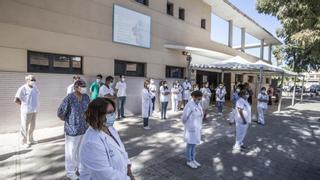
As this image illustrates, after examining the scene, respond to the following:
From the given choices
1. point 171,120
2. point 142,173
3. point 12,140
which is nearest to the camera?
point 142,173

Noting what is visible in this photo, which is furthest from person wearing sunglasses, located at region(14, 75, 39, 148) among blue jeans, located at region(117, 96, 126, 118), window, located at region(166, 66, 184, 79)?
window, located at region(166, 66, 184, 79)

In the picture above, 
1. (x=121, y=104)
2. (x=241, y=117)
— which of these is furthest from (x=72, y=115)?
(x=121, y=104)

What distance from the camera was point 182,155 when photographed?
691cm

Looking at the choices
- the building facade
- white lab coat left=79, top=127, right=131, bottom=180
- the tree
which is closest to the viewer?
white lab coat left=79, top=127, right=131, bottom=180

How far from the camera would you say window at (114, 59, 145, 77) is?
40.7 feet

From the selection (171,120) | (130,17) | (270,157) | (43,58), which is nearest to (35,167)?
(43,58)

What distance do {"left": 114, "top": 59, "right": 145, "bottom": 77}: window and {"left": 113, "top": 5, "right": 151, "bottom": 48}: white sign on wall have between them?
35.7 inches

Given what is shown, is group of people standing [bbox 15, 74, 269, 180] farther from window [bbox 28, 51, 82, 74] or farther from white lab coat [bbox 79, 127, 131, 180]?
window [bbox 28, 51, 82, 74]

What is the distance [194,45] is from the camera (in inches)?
696

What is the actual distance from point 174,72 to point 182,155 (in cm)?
978

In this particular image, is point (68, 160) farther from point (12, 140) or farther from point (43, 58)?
point (43, 58)

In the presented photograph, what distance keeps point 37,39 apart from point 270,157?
7.67 metres

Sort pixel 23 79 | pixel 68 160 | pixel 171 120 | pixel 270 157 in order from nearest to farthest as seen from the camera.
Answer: pixel 68 160 < pixel 270 157 < pixel 23 79 < pixel 171 120

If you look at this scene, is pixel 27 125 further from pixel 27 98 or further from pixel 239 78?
pixel 239 78
